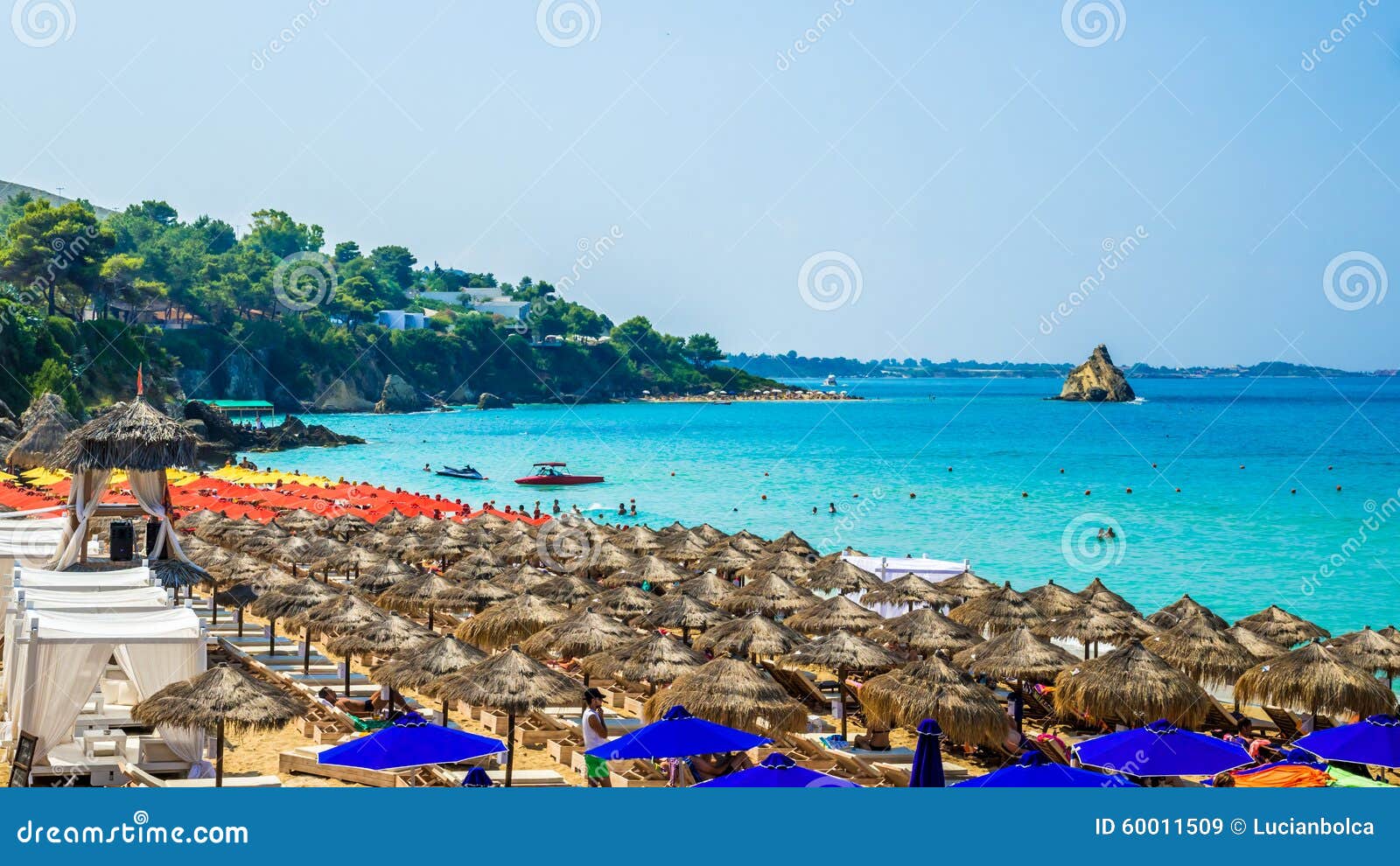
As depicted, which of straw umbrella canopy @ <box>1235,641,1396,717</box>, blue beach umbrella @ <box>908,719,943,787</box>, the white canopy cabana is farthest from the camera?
straw umbrella canopy @ <box>1235,641,1396,717</box>

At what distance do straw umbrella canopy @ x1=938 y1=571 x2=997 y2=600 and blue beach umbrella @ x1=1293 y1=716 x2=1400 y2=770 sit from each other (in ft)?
29.6

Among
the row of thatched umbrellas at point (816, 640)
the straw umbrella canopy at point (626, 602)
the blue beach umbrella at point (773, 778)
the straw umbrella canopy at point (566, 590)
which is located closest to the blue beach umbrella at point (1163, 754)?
the row of thatched umbrellas at point (816, 640)

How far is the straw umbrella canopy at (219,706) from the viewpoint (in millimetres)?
11219

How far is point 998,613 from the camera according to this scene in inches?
766

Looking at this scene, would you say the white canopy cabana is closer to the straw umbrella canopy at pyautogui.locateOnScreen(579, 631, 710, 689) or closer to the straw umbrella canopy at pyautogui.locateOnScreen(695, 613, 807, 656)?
the straw umbrella canopy at pyautogui.locateOnScreen(579, 631, 710, 689)

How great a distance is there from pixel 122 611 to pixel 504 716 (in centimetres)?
434

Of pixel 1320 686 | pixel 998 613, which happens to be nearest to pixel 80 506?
pixel 998 613

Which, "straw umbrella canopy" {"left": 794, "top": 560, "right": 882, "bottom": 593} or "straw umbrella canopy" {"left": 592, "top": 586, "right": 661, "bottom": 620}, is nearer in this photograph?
"straw umbrella canopy" {"left": 592, "top": 586, "right": 661, "bottom": 620}

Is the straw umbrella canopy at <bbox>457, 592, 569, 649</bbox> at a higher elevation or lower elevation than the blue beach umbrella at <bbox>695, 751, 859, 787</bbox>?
lower

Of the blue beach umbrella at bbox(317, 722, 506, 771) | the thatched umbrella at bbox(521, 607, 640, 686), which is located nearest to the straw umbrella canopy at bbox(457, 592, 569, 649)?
the thatched umbrella at bbox(521, 607, 640, 686)

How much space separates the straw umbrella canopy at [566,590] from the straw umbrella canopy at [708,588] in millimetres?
1391

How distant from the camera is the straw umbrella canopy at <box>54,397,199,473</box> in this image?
667 inches

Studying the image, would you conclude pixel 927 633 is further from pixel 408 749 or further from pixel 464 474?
pixel 464 474

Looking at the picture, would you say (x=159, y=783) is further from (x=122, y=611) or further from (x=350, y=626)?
(x=350, y=626)
